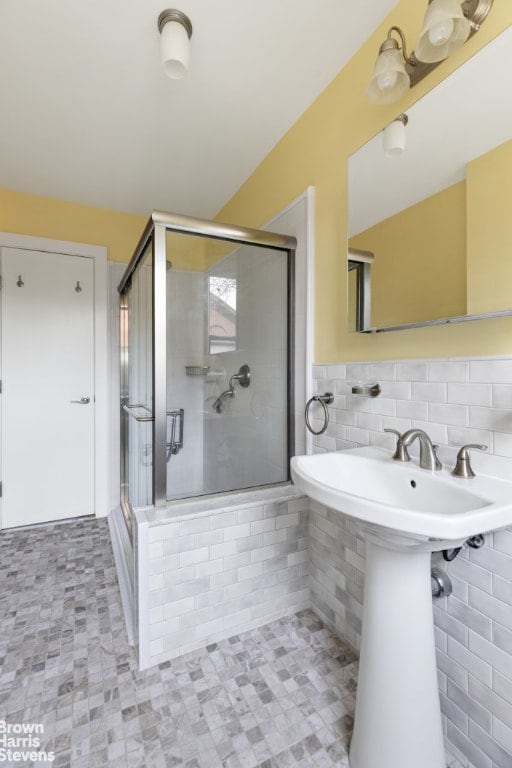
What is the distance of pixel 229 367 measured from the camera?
2025mm

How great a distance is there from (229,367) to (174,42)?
137 centimetres

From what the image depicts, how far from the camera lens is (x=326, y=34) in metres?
1.35

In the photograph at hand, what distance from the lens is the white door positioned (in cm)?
247

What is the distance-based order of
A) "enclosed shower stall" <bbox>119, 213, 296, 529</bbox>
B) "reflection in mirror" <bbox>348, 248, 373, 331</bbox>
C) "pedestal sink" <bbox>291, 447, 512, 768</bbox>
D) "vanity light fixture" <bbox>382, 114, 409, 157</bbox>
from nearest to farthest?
"pedestal sink" <bbox>291, 447, 512, 768</bbox> → "vanity light fixture" <bbox>382, 114, 409, 157</bbox> → "reflection in mirror" <bbox>348, 248, 373, 331</bbox> → "enclosed shower stall" <bbox>119, 213, 296, 529</bbox>

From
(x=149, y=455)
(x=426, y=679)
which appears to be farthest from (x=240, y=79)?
→ (x=426, y=679)

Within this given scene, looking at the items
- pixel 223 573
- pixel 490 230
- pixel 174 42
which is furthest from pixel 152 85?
pixel 223 573

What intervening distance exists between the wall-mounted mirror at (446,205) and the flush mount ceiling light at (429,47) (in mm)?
76

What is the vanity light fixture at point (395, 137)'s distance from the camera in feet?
3.93

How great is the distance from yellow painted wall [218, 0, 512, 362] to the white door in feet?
5.61

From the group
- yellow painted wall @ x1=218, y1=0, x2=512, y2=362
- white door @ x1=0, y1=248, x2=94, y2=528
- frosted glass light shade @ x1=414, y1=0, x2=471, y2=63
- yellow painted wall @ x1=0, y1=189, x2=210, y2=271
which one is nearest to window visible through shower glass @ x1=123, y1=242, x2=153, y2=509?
white door @ x1=0, y1=248, x2=94, y2=528

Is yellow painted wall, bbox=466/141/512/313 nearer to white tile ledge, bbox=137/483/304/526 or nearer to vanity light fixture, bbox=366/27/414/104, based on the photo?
vanity light fixture, bbox=366/27/414/104

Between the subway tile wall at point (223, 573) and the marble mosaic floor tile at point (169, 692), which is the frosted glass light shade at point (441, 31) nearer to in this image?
the subway tile wall at point (223, 573)

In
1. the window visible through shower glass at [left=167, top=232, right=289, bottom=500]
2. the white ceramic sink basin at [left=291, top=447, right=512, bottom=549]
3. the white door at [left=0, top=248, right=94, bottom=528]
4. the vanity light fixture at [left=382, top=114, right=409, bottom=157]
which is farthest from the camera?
the white door at [left=0, top=248, right=94, bottom=528]

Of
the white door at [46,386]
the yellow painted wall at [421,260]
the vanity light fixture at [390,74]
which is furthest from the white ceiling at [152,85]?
the yellow painted wall at [421,260]
